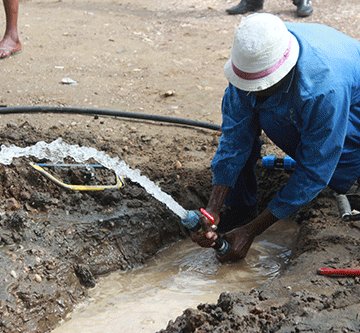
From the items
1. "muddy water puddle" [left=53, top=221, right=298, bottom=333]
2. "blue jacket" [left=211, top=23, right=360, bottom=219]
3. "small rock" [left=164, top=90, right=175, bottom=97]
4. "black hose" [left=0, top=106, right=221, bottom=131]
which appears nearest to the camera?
"blue jacket" [left=211, top=23, right=360, bottom=219]

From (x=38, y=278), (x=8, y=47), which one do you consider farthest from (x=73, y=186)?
(x=8, y=47)

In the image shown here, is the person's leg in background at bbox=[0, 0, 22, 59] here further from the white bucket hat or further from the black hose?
the white bucket hat

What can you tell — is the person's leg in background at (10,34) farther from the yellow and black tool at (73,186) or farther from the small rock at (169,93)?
the yellow and black tool at (73,186)

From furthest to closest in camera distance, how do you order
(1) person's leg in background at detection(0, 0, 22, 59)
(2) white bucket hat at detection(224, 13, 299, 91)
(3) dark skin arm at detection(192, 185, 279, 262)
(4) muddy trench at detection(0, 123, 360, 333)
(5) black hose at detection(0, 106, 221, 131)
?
1. (1) person's leg in background at detection(0, 0, 22, 59)
2. (5) black hose at detection(0, 106, 221, 131)
3. (3) dark skin arm at detection(192, 185, 279, 262)
4. (2) white bucket hat at detection(224, 13, 299, 91)
5. (4) muddy trench at detection(0, 123, 360, 333)

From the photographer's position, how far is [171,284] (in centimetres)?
277

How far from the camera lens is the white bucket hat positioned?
202 centimetres

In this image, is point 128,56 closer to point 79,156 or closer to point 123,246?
point 79,156

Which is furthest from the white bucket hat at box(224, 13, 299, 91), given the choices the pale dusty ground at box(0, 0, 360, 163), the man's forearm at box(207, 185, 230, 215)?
the pale dusty ground at box(0, 0, 360, 163)

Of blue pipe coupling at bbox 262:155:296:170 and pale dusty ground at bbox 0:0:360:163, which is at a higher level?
blue pipe coupling at bbox 262:155:296:170

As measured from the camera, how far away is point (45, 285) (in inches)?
95.9

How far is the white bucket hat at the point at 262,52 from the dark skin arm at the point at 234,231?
84 cm

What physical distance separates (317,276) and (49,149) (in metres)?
2.36

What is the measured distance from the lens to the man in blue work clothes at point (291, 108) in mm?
2088

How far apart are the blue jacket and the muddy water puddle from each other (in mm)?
658
